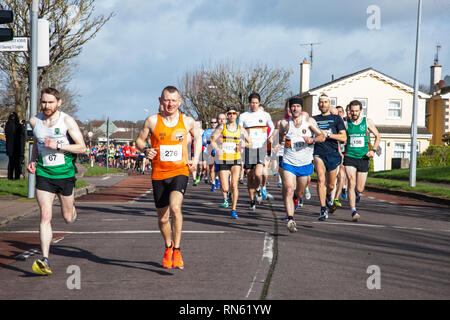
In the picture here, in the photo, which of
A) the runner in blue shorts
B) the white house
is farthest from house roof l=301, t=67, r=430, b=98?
the runner in blue shorts

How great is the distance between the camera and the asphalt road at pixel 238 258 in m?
5.07

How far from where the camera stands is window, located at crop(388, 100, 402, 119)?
1777 inches

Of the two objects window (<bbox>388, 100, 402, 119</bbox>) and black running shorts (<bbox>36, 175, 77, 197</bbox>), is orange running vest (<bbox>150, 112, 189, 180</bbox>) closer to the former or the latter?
black running shorts (<bbox>36, 175, 77, 197</bbox>)

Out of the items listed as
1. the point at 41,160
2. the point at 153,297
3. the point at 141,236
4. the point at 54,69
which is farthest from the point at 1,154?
the point at 153,297

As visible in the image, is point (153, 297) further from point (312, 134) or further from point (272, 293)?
point (312, 134)

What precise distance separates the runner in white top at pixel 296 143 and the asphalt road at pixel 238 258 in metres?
0.85

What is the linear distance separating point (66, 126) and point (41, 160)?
1.45ft

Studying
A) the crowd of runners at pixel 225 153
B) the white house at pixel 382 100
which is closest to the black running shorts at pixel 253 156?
the crowd of runners at pixel 225 153

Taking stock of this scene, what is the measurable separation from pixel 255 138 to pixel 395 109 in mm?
36227

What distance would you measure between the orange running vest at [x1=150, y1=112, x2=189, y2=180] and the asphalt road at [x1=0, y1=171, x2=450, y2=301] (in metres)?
0.99

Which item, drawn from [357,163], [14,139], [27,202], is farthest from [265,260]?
[14,139]

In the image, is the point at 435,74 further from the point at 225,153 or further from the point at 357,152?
the point at 225,153

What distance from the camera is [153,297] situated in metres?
4.80

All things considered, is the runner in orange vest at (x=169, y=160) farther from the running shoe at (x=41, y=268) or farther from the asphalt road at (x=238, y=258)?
the running shoe at (x=41, y=268)
